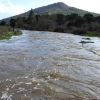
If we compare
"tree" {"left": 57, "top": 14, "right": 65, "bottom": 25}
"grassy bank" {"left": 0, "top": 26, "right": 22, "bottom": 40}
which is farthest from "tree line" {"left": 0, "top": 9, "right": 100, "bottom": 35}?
"grassy bank" {"left": 0, "top": 26, "right": 22, "bottom": 40}

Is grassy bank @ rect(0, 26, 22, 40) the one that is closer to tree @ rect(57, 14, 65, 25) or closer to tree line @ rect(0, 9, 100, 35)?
tree line @ rect(0, 9, 100, 35)

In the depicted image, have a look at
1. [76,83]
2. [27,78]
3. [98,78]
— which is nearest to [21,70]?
[27,78]

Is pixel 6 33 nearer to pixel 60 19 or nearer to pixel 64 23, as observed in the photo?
pixel 64 23

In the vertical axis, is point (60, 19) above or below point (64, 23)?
above

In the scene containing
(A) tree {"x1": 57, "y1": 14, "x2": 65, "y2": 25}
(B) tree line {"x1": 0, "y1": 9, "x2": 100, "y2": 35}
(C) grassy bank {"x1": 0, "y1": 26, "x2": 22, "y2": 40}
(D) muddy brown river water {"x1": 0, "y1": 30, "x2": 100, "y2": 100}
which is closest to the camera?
(D) muddy brown river water {"x1": 0, "y1": 30, "x2": 100, "y2": 100}

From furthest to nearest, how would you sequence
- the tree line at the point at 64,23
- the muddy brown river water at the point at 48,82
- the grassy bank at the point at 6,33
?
the tree line at the point at 64,23
the grassy bank at the point at 6,33
the muddy brown river water at the point at 48,82

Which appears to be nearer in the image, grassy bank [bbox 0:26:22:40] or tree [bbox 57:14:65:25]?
grassy bank [bbox 0:26:22:40]

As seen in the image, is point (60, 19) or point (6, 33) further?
point (60, 19)

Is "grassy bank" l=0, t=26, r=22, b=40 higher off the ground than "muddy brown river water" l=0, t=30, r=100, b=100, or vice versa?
"grassy bank" l=0, t=26, r=22, b=40

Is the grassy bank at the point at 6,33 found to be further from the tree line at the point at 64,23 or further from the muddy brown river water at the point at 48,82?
the tree line at the point at 64,23

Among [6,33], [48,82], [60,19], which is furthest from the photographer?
[60,19]

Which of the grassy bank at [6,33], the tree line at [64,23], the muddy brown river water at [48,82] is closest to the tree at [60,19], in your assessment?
the tree line at [64,23]

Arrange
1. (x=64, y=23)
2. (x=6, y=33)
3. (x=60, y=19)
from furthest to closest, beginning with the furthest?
(x=60, y=19) < (x=64, y=23) < (x=6, y=33)

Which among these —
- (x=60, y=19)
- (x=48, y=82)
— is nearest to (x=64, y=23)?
(x=60, y=19)
